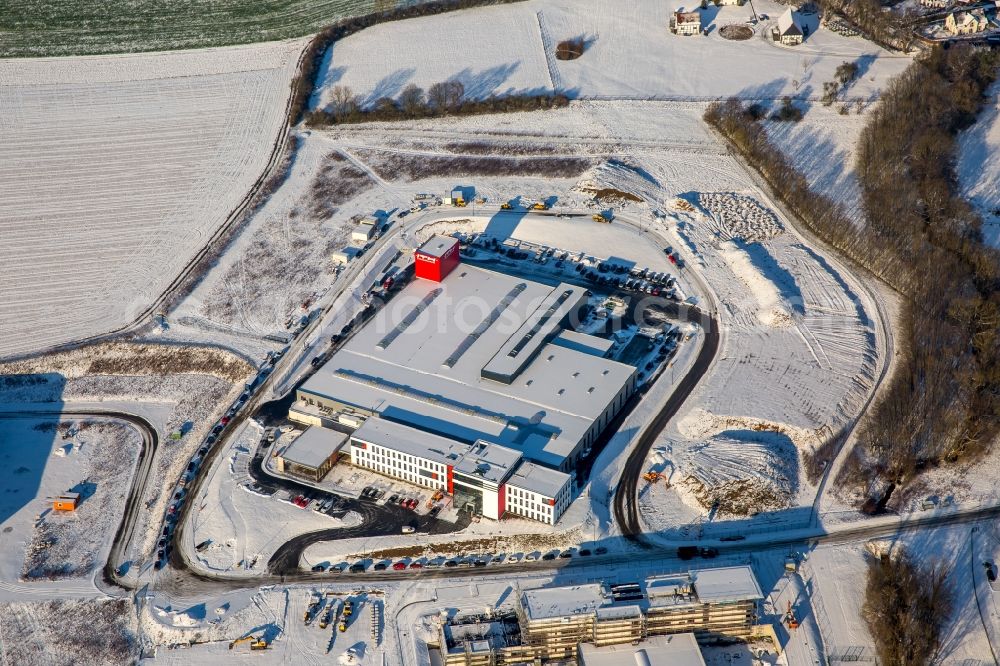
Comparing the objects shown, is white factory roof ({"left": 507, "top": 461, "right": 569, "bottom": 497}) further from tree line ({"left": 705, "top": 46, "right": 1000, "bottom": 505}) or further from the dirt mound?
the dirt mound

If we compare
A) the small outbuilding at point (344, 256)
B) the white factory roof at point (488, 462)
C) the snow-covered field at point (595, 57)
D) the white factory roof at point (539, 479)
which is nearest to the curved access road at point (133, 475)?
the white factory roof at point (488, 462)

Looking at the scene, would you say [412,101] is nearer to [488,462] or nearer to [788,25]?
[788,25]

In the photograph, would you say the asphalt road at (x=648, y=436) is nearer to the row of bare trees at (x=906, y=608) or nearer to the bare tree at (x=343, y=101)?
the row of bare trees at (x=906, y=608)

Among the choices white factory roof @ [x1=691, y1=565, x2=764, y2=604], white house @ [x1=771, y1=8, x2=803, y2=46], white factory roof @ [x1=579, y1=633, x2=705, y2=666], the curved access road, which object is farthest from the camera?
white house @ [x1=771, y1=8, x2=803, y2=46]

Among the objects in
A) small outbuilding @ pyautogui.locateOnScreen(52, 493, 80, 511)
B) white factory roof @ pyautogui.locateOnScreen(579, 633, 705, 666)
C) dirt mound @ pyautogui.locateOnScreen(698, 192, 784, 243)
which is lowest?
dirt mound @ pyautogui.locateOnScreen(698, 192, 784, 243)

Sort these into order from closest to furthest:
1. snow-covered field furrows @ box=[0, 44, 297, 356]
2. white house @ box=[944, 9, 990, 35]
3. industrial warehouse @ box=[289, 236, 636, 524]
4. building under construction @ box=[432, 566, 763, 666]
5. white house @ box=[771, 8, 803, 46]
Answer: building under construction @ box=[432, 566, 763, 666], industrial warehouse @ box=[289, 236, 636, 524], snow-covered field furrows @ box=[0, 44, 297, 356], white house @ box=[944, 9, 990, 35], white house @ box=[771, 8, 803, 46]

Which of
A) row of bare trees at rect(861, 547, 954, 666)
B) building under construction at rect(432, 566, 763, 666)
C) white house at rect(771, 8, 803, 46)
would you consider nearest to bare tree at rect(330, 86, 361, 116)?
white house at rect(771, 8, 803, 46)

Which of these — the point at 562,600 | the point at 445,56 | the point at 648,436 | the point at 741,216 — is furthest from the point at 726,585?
the point at 445,56
